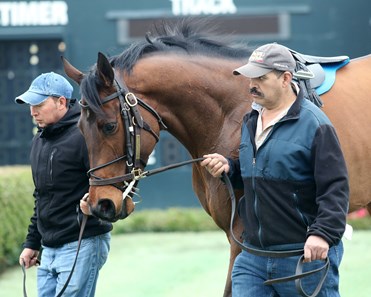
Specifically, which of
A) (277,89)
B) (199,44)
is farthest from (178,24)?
(277,89)

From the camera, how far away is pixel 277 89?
383cm

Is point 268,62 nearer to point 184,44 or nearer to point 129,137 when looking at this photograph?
point 129,137

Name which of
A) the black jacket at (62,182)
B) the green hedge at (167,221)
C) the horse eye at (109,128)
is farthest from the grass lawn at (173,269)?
the horse eye at (109,128)

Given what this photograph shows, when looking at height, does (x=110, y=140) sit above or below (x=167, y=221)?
above

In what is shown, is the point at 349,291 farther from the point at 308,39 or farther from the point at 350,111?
A: the point at 308,39

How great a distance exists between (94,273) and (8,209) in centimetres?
428

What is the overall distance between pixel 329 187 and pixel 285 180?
21 centimetres

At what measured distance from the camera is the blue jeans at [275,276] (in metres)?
3.86

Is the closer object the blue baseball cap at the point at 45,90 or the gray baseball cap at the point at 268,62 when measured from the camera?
the gray baseball cap at the point at 268,62

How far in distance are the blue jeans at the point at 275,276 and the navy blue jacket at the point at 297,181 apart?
0.08 metres

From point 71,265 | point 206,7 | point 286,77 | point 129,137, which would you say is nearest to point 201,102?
point 129,137

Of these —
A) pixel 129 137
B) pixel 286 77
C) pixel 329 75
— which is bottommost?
pixel 129 137

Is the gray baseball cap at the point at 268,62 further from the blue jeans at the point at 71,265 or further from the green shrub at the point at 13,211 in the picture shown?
the green shrub at the point at 13,211

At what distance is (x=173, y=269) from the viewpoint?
8.56 meters
